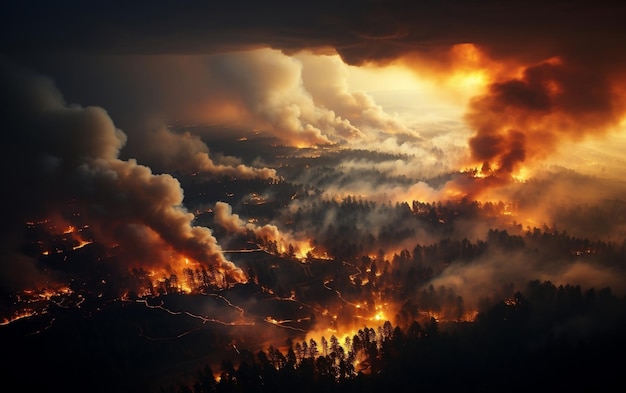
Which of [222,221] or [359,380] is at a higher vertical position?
[222,221]

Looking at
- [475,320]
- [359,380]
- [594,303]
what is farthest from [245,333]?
[594,303]

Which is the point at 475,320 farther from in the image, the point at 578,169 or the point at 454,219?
the point at 578,169

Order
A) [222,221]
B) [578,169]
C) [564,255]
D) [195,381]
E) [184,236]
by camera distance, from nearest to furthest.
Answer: [195,381], [564,255], [184,236], [222,221], [578,169]

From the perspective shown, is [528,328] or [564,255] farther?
[564,255]

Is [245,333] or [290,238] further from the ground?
[290,238]

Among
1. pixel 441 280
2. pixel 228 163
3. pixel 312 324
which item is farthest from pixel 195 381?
pixel 228 163

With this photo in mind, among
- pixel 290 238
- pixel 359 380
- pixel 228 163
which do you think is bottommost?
pixel 359 380

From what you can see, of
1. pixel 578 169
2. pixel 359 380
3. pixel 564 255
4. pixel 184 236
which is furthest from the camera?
pixel 578 169

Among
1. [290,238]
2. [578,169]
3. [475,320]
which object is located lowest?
→ [475,320]

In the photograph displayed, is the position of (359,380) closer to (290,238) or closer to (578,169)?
(290,238)
